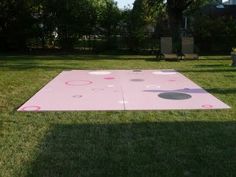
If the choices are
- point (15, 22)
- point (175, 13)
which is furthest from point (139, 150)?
point (175, 13)

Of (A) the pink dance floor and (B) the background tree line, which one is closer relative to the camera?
(A) the pink dance floor

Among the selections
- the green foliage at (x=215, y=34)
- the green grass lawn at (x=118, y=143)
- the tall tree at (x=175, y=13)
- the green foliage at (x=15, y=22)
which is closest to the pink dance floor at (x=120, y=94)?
the green grass lawn at (x=118, y=143)

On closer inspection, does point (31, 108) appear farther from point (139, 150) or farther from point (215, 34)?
point (215, 34)

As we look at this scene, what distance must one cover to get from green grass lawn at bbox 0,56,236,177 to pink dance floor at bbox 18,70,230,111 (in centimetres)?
40

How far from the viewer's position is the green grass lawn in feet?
15.6

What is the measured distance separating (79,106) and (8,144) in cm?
247

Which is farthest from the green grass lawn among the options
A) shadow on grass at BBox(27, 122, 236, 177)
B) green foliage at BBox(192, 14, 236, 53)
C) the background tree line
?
the background tree line

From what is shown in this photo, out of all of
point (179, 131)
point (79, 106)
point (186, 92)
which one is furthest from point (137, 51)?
point (179, 131)

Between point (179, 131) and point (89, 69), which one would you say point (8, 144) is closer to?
point (179, 131)

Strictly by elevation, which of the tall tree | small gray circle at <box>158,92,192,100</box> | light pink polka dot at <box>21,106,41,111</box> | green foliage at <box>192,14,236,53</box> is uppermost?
the tall tree

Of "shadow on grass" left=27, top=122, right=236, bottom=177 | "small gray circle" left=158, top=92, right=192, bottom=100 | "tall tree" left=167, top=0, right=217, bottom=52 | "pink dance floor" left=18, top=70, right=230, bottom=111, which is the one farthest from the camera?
"tall tree" left=167, top=0, right=217, bottom=52

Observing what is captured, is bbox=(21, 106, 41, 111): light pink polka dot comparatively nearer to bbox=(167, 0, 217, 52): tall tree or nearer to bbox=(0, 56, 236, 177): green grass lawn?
bbox=(0, 56, 236, 177): green grass lawn

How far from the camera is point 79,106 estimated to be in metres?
7.99

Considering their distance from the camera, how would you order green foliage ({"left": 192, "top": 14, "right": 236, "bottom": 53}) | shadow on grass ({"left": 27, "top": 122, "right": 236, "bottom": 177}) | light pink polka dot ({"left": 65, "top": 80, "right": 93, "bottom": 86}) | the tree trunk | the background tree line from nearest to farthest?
1. shadow on grass ({"left": 27, "top": 122, "right": 236, "bottom": 177})
2. light pink polka dot ({"left": 65, "top": 80, "right": 93, "bottom": 86})
3. green foliage ({"left": 192, "top": 14, "right": 236, "bottom": 53})
4. the background tree line
5. the tree trunk
